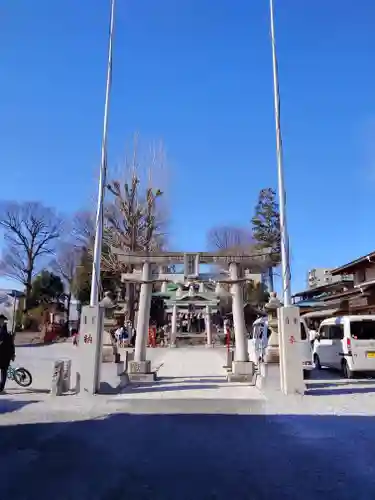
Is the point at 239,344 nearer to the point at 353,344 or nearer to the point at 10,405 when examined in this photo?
the point at 353,344

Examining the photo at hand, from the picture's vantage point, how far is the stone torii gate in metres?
14.7

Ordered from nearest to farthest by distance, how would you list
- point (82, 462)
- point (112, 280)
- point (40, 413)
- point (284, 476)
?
point (284, 476) < point (82, 462) < point (40, 413) < point (112, 280)

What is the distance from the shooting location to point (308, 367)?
607 inches

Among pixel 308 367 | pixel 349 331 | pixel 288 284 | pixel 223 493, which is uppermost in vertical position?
pixel 288 284

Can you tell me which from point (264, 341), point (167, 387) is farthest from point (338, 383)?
point (167, 387)

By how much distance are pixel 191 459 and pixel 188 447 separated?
60 centimetres

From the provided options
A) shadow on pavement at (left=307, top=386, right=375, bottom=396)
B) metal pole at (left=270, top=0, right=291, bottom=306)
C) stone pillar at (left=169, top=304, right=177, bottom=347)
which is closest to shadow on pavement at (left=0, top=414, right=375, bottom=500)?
shadow on pavement at (left=307, top=386, right=375, bottom=396)

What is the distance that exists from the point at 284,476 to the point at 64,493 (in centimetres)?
237

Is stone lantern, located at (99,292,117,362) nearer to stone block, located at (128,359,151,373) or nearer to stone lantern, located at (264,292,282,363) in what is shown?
stone block, located at (128,359,151,373)

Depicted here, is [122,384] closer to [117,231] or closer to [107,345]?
[107,345]

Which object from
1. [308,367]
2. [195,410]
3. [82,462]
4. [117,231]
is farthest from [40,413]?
[117,231]

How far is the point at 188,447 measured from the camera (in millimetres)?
6402

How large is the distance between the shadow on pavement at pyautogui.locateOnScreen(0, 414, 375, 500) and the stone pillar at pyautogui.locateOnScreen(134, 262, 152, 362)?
20.7ft

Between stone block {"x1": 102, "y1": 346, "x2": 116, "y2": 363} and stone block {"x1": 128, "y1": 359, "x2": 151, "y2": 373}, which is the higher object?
stone block {"x1": 102, "y1": 346, "x2": 116, "y2": 363}
